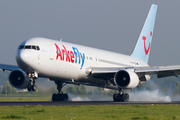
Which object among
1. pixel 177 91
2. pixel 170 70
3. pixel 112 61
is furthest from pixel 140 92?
pixel 170 70

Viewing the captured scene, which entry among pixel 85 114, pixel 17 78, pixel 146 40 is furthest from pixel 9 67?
pixel 146 40

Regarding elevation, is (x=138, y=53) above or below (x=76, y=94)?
above

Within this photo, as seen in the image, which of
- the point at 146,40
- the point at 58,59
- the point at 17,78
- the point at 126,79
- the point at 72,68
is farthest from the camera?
the point at 146,40

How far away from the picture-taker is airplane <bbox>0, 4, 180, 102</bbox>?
25625mm

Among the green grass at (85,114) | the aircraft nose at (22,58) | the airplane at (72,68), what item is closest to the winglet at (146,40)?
the airplane at (72,68)

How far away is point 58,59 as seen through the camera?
27.0 m

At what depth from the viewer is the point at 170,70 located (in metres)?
30.9

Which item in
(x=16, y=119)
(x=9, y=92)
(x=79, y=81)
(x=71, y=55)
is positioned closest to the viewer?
(x=16, y=119)

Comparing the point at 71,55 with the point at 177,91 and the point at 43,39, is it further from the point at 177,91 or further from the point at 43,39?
the point at 177,91

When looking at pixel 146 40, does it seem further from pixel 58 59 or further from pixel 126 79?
pixel 58 59

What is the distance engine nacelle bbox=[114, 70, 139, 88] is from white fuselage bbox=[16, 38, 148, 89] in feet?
9.87

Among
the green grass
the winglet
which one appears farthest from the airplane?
the green grass

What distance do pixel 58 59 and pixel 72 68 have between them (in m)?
1.94

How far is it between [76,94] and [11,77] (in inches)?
384
